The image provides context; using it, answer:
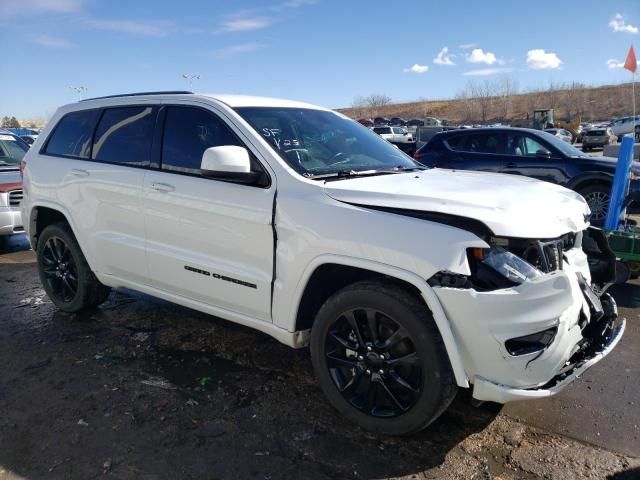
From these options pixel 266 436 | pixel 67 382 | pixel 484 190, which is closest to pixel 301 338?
pixel 266 436

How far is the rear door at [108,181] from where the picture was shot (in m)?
3.94

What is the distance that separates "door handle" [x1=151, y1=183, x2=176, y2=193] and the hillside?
7932 cm

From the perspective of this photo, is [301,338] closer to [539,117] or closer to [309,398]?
[309,398]

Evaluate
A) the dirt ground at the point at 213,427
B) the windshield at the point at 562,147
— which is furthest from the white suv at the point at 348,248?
the windshield at the point at 562,147

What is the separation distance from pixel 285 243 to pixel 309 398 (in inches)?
41.8

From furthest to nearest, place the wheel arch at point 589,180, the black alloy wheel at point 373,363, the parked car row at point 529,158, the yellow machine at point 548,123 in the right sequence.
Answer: the yellow machine at point 548,123 < the parked car row at point 529,158 < the wheel arch at point 589,180 < the black alloy wheel at point 373,363

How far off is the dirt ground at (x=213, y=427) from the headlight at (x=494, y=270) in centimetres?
99

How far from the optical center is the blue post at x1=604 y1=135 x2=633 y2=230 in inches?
227

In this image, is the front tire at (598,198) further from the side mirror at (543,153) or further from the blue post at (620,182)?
the blue post at (620,182)

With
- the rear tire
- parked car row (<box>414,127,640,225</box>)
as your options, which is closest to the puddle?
the rear tire

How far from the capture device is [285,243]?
10.1 ft

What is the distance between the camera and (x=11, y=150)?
896 centimetres

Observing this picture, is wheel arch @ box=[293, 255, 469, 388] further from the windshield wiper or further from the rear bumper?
the rear bumper

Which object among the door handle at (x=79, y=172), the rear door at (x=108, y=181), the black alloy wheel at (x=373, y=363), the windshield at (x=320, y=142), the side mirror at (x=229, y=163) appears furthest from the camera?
the door handle at (x=79, y=172)
